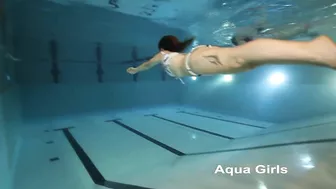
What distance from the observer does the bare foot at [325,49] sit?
70 centimetres

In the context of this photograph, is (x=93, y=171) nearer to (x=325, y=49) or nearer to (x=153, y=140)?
(x=153, y=140)

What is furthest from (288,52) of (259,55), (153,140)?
(153,140)

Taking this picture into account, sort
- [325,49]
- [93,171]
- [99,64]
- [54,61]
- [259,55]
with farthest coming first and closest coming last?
[99,64], [54,61], [93,171], [259,55], [325,49]

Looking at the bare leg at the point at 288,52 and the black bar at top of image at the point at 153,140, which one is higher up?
the bare leg at the point at 288,52

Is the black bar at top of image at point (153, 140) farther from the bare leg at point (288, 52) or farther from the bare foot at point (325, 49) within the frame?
the bare foot at point (325, 49)

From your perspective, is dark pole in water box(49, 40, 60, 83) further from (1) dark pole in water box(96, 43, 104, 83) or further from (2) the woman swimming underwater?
(2) the woman swimming underwater

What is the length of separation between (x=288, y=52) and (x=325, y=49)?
10cm

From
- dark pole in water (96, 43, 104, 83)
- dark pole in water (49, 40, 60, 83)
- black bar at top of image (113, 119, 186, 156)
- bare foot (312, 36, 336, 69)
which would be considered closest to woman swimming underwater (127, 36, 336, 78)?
bare foot (312, 36, 336, 69)

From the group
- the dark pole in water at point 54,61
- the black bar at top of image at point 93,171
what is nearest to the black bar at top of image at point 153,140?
the black bar at top of image at point 93,171

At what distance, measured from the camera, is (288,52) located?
75 cm

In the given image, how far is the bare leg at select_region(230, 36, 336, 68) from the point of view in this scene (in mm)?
708

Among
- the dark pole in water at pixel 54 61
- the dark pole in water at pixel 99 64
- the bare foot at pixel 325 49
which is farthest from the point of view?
the dark pole in water at pixel 99 64

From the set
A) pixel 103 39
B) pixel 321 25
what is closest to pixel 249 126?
pixel 321 25

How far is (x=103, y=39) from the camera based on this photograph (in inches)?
231
